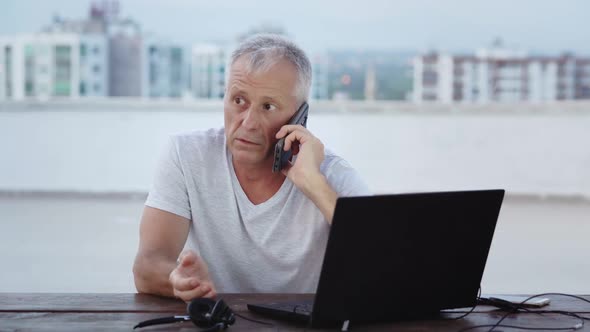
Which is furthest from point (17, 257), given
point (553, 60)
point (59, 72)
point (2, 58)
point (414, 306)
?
point (553, 60)

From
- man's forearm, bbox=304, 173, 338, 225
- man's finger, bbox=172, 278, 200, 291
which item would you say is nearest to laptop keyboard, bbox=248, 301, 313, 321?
man's finger, bbox=172, 278, 200, 291

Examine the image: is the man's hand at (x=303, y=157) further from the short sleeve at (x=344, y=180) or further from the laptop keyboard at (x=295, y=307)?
the laptop keyboard at (x=295, y=307)

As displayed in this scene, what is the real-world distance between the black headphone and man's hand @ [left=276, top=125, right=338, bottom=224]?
20.7 inches

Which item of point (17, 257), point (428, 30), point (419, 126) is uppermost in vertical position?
point (428, 30)

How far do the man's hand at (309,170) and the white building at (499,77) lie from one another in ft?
46.0

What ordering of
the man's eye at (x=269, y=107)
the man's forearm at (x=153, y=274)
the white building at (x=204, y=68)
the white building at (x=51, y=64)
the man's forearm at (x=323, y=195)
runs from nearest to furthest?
the man's forearm at (x=153, y=274) → the man's forearm at (x=323, y=195) → the man's eye at (x=269, y=107) → the white building at (x=204, y=68) → the white building at (x=51, y=64)

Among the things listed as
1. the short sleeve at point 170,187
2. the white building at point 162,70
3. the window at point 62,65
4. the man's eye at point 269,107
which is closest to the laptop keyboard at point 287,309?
the short sleeve at point 170,187

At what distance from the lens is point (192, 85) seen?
56.2 feet

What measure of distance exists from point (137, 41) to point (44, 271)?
15.2 meters

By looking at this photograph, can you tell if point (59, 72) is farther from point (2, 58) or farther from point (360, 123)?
point (360, 123)

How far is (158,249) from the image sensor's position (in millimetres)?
1994

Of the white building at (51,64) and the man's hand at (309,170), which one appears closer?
the man's hand at (309,170)

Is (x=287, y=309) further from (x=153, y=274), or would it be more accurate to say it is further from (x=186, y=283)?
(x=153, y=274)

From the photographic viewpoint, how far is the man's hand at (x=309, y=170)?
6.61 feet
